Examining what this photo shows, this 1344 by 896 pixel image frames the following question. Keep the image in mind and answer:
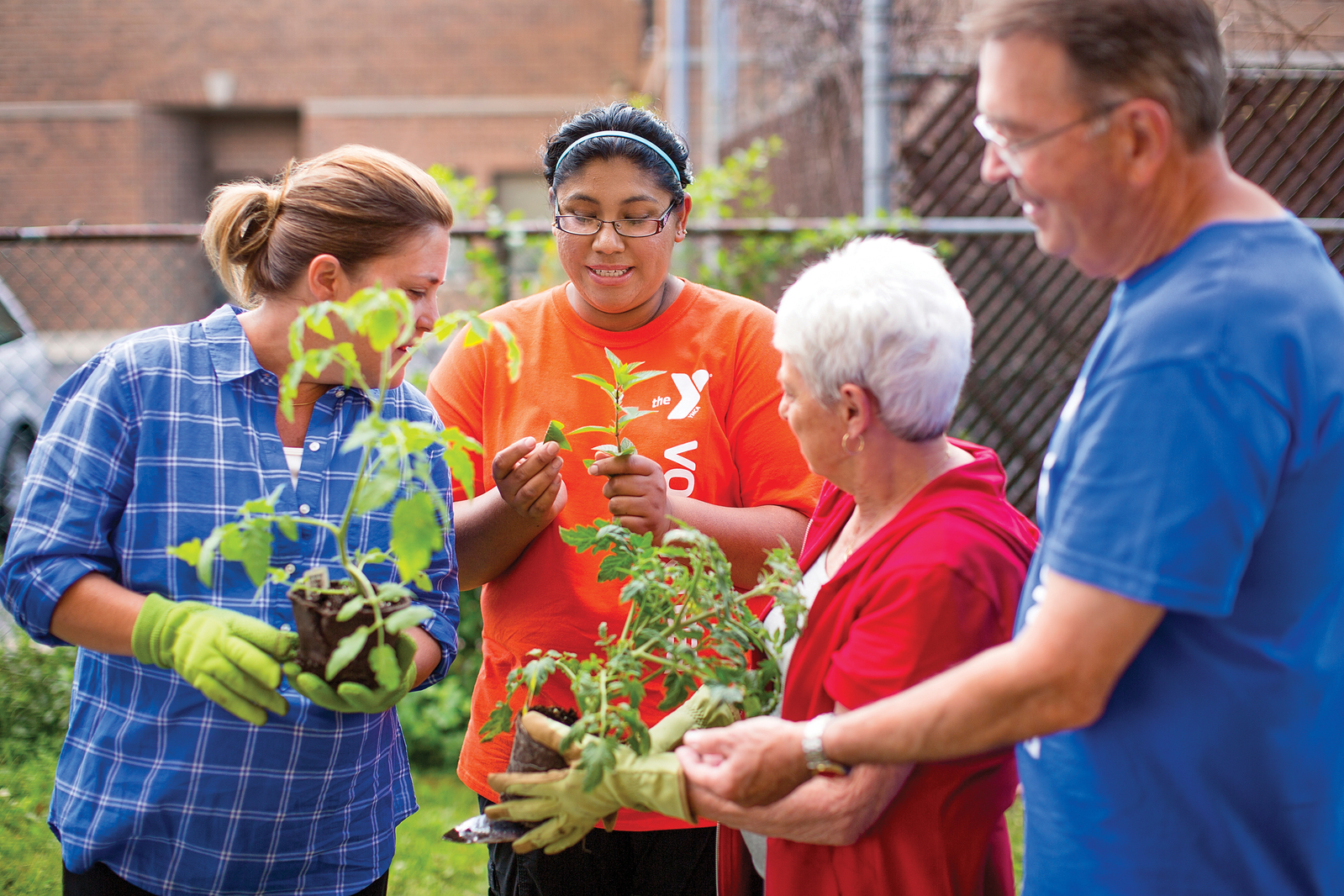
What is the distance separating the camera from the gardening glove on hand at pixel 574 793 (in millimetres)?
1552

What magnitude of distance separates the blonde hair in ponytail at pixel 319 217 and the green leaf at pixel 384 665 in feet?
2.42

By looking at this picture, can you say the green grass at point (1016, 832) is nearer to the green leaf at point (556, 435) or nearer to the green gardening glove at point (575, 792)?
the green gardening glove at point (575, 792)

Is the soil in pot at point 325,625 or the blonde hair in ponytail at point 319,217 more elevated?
the blonde hair in ponytail at point 319,217

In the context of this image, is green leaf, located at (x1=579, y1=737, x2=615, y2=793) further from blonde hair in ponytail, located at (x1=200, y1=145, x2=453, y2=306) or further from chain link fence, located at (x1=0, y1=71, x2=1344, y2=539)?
chain link fence, located at (x1=0, y1=71, x2=1344, y2=539)

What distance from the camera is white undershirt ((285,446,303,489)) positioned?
1.80 m

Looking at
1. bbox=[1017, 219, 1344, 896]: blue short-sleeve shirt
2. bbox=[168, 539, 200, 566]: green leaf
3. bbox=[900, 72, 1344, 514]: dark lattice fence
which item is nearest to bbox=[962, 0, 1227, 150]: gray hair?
bbox=[1017, 219, 1344, 896]: blue short-sleeve shirt

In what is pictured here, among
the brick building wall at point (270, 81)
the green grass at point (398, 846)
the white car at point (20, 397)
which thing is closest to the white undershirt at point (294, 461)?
the green grass at point (398, 846)

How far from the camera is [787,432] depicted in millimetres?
2193

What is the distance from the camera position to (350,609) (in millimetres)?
1467

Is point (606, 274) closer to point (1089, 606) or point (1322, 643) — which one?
point (1089, 606)

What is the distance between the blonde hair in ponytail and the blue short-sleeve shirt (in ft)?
4.02

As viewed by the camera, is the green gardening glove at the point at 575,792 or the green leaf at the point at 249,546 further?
the green gardening glove at the point at 575,792

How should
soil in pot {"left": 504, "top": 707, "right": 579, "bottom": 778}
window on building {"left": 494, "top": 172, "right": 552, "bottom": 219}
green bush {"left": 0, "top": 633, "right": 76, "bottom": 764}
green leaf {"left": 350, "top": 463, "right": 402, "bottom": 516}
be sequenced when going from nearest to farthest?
green leaf {"left": 350, "top": 463, "right": 402, "bottom": 516}
soil in pot {"left": 504, "top": 707, "right": 579, "bottom": 778}
green bush {"left": 0, "top": 633, "right": 76, "bottom": 764}
window on building {"left": 494, "top": 172, "right": 552, "bottom": 219}

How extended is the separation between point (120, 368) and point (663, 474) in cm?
100
